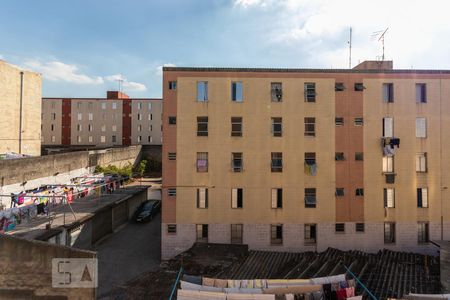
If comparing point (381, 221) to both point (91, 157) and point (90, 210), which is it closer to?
point (90, 210)

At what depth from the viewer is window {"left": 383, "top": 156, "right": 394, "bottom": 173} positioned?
24906 millimetres

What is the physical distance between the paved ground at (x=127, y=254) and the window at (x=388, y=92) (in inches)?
935

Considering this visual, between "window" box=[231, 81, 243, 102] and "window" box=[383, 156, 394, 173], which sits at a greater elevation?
"window" box=[231, 81, 243, 102]

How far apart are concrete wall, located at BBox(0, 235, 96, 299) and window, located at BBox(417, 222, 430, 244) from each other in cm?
2560

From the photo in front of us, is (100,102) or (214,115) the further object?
(100,102)

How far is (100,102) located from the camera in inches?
2731

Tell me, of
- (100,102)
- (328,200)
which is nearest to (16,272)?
(328,200)

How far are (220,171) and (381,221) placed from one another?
47.3 feet

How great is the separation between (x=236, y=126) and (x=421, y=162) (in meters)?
16.4

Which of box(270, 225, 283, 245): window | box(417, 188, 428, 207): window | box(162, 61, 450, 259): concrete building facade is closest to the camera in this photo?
box(162, 61, 450, 259): concrete building facade

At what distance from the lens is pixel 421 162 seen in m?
25.0

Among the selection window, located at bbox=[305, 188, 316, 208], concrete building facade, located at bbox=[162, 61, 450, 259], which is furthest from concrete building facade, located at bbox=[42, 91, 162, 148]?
window, located at bbox=[305, 188, 316, 208]

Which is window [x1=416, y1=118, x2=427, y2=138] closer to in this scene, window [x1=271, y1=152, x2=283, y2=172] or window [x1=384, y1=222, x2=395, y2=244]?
window [x1=384, y1=222, x2=395, y2=244]

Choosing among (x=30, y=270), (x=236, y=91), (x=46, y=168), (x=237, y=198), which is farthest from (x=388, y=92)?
(x=46, y=168)
